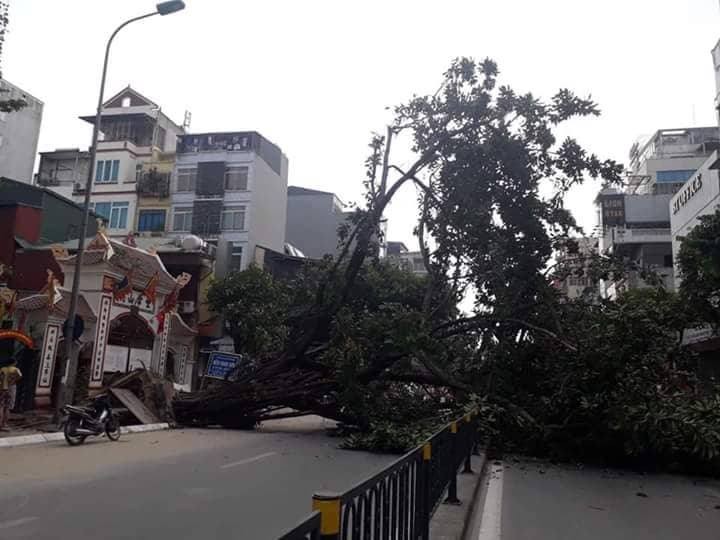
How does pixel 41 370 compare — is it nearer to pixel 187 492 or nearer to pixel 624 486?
pixel 187 492

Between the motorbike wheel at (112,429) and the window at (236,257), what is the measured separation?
21758 millimetres

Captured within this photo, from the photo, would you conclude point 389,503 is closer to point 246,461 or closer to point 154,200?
point 246,461

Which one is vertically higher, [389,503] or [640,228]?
[640,228]

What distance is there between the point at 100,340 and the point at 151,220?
19.6 m

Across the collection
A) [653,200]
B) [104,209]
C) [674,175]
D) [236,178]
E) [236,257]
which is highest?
[674,175]

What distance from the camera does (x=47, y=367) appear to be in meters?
17.0

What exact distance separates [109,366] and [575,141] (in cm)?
1464

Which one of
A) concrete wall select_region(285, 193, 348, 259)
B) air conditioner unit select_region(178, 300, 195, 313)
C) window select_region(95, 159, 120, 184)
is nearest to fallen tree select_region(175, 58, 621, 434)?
air conditioner unit select_region(178, 300, 195, 313)

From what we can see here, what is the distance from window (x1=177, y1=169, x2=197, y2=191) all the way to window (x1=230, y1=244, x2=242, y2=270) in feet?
14.8

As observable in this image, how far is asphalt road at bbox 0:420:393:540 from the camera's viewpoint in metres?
A: 5.94

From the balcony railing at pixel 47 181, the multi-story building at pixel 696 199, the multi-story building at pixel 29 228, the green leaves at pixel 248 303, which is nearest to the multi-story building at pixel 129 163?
the balcony railing at pixel 47 181

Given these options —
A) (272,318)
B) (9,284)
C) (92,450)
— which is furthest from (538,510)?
(272,318)

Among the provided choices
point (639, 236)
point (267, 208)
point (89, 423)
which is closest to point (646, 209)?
point (639, 236)

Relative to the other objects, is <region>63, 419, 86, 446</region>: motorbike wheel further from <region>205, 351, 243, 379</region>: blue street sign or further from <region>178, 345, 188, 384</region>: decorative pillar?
<region>178, 345, 188, 384</region>: decorative pillar
